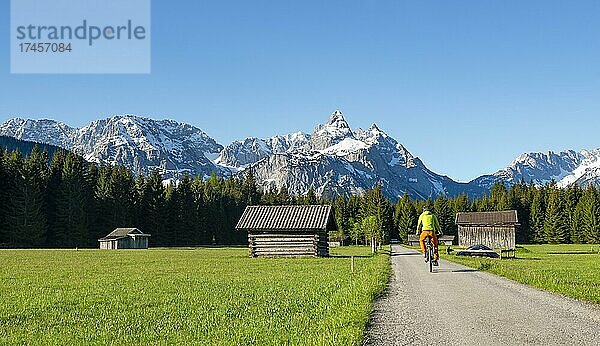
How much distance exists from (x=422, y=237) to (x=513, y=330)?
1570 cm

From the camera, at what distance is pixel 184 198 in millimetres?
128500

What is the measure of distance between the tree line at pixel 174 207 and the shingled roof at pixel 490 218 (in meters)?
16.9

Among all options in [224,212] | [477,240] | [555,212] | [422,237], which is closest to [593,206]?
[555,212]

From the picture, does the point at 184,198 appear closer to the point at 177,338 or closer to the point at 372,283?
the point at 372,283

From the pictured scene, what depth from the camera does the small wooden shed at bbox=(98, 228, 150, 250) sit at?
104562 millimetres

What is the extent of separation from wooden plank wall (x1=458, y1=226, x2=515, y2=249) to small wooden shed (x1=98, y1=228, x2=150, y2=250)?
6008 centimetres

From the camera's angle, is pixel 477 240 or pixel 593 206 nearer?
pixel 477 240

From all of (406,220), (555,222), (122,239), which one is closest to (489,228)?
(555,222)

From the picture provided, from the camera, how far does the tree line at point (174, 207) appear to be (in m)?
99.1

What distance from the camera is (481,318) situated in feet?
43.6

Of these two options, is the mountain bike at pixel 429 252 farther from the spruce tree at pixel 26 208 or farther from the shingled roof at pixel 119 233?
the shingled roof at pixel 119 233

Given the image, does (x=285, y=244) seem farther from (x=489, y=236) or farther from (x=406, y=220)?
(x=406, y=220)

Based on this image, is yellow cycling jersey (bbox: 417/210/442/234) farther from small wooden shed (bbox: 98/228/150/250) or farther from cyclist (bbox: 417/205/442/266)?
small wooden shed (bbox: 98/228/150/250)

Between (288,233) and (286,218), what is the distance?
143cm
